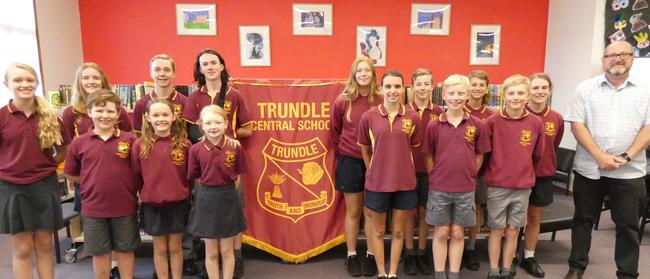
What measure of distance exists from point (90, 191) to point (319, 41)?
385 cm

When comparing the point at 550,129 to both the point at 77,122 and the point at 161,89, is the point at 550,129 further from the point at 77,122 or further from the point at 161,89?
the point at 77,122

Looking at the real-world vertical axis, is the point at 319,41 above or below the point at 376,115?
above

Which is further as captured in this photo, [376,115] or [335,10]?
[335,10]

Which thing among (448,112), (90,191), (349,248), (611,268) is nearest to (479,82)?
(448,112)

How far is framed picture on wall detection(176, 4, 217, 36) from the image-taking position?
5219 millimetres

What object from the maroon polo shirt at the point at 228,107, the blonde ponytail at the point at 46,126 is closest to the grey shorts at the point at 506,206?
the maroon polo shirt at the point at 228,107

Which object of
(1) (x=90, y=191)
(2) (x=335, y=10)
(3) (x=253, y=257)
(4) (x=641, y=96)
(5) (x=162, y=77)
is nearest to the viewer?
(1) (x=90, y=191)

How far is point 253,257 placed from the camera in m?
3.18

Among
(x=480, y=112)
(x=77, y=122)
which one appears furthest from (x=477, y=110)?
(x=77, y=122)

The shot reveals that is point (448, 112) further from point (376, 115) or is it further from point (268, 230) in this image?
point (268, 230)

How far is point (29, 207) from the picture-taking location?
84.6 inches

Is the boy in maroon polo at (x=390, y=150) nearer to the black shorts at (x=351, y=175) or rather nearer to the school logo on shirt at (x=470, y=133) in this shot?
the black shorts at (x=351, y=175)

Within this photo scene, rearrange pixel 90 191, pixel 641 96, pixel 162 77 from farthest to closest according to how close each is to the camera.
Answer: pixel 162 77 → pixel 641 96 → pixel 90 191

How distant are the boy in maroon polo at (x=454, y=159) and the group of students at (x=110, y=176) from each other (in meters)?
1.21
